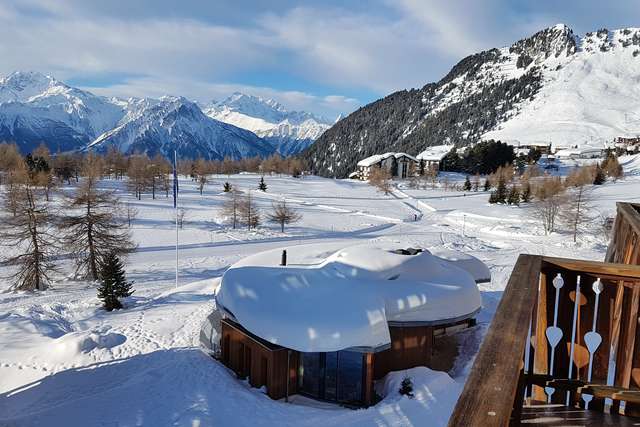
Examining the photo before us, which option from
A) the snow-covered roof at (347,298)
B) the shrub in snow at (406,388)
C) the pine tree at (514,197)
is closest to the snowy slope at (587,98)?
the pine tree at (514,197)

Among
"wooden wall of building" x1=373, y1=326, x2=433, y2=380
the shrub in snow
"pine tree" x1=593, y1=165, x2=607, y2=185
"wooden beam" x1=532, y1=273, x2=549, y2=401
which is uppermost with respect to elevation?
"pine tree" x1=593, y1=165, x2=607, y2=185

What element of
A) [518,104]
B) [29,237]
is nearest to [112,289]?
[29,237]

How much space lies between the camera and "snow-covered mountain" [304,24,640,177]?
12925cm

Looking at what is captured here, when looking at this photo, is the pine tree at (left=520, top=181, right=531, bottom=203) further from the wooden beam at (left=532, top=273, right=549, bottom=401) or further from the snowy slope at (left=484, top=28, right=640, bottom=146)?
the snowy slope at (left=484, top=28, right=640, bottom=146)

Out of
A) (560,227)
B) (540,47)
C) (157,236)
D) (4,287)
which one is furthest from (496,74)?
(4,287)

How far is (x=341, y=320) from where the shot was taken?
12133mm

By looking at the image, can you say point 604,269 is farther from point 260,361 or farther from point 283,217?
point 283,217

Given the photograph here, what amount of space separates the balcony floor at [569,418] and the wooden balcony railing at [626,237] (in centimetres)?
165

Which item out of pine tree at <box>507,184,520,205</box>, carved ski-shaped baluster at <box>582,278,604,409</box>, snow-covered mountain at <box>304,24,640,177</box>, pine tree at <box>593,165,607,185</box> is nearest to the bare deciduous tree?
pine tree at <box>507,184,520,205</box>

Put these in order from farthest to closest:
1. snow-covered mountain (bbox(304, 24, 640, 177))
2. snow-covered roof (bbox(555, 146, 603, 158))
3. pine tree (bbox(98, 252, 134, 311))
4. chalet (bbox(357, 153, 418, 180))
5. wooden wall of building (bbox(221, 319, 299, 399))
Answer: snow-covered mountain (bbox(304, 24, 640, 177)) < snow-covered roof (bbox(555, 146, 603, 158)) < chalet (bbox(357, 153, 418, 180)) < pine tree (bbox(98, 252, 134, 311)) < wooden wall of building (bbox(221, 319, 299, 399))

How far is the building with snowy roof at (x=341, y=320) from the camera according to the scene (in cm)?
1216

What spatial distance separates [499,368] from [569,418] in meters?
1.55

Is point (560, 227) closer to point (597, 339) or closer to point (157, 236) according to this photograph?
point (157, 236)

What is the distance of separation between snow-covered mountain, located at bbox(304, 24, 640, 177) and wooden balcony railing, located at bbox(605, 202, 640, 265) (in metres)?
122
